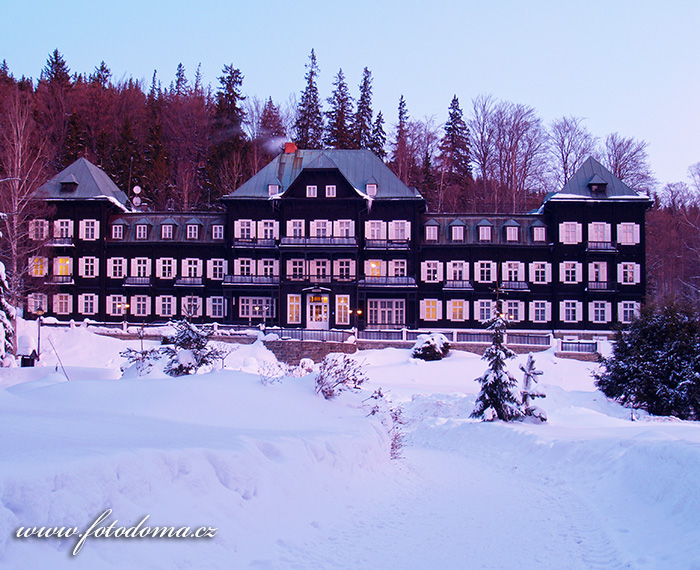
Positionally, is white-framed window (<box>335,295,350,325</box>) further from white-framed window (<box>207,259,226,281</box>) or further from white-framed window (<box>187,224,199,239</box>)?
white-framed window (<box>187,224,199,239</box>)

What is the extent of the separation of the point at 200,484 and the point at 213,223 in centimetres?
4310

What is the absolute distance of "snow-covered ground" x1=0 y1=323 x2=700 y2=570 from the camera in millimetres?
5969

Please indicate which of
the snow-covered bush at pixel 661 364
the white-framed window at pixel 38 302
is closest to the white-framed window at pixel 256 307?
the white-framed window at pixel 38 302

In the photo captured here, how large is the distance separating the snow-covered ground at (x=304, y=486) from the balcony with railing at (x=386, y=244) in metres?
31.2

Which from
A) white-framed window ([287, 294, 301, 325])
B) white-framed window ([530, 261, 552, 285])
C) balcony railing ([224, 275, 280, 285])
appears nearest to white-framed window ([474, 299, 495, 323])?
white-framed window ([530, 261, 552, 285])

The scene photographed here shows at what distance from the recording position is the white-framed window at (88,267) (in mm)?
47688

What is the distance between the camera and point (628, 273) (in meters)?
45.6

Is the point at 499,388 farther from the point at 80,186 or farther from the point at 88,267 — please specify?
the point at 80,186

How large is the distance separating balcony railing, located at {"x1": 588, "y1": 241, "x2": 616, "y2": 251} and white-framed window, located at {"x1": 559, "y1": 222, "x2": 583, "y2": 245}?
1.01 meters

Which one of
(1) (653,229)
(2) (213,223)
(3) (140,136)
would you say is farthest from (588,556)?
(3) (140,136)

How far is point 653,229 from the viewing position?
61656 millimetres

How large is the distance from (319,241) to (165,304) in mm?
13319

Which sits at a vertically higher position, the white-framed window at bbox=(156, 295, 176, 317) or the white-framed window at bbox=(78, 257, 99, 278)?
the white-framed window at bbox=(78, 257, 99, 278)

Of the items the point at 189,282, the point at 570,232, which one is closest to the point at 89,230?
the point at 189,282
